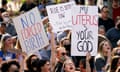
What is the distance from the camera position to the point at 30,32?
1265cm

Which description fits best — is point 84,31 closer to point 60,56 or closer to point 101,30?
point 60,56

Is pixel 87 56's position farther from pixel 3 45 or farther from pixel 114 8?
pixel 114 8

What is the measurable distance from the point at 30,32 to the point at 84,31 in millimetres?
945

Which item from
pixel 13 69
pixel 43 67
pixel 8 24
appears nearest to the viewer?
pixel 13 69

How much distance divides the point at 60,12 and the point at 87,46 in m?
2.23

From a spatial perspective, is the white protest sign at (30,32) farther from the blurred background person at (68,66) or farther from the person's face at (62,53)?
the blurred background person at (68,66)

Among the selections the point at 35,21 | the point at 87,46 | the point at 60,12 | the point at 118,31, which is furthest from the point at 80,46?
the point at 118,31

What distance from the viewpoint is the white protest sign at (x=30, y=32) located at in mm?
12492

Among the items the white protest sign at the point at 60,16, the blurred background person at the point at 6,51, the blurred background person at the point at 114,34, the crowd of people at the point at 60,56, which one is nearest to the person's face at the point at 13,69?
the crowd of people at the point at 60,56

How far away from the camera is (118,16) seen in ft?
61.5

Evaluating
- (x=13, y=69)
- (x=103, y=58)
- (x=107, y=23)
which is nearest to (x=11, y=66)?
(x=13, y=69)

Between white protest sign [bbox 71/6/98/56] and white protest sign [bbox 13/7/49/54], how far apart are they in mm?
527

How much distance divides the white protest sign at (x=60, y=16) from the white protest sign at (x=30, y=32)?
1.41 meters

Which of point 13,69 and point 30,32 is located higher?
point 13,69
